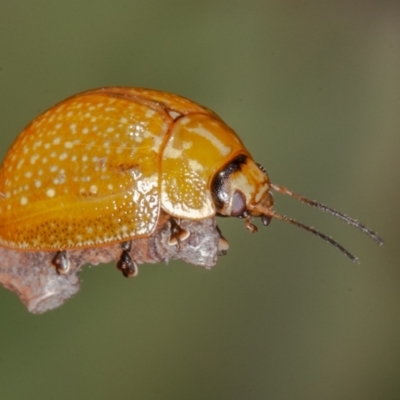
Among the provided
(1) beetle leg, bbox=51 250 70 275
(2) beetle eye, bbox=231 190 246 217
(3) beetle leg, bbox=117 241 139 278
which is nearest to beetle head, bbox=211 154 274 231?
(2) beetle eye, bbox=231 190 246 217

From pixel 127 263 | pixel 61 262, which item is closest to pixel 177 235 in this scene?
pixel 127 263

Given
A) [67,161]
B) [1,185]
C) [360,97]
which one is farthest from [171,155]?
[360,97]

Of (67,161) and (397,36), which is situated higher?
(397,36)

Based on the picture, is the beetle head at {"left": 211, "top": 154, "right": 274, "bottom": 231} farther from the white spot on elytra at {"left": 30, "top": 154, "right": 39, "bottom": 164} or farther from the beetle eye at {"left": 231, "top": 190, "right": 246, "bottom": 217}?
the white spot on elytra at {"left": 30, "top": 154, "right": 39, "bottom": 164}

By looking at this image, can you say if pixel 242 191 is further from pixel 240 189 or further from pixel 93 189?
pixel 93 189

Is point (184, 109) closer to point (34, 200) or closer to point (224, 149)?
point (224, 149)

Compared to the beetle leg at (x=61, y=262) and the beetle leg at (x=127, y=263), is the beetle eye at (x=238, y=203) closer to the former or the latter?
the beetle leg at (x=127, y=263)
